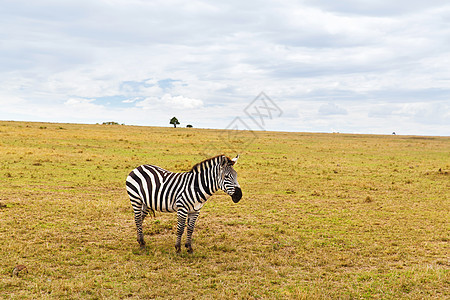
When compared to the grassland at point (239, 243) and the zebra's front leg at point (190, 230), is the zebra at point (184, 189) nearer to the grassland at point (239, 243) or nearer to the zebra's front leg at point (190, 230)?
the zebra's front leg at point (190, 230)

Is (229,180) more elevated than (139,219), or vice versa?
(229,180)

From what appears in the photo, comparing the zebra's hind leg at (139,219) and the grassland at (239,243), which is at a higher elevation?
the zebra's hind leg at (139,219)

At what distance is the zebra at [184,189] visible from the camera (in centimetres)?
794

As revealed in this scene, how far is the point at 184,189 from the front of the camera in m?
8.02

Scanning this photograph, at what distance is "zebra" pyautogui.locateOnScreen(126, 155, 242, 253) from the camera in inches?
313

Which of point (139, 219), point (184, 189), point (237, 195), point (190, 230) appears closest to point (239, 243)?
point (190, 230)

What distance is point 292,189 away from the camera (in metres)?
17.0

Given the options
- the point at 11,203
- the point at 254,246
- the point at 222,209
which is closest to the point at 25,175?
the point at 11,203

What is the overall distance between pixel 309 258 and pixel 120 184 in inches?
454

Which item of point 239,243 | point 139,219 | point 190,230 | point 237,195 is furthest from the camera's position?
point 239,243

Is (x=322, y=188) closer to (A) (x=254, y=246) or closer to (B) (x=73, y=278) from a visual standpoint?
(A) (x=254, y=246)

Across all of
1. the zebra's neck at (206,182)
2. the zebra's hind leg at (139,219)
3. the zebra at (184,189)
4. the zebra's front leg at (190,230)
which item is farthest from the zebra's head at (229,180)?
the zebra's hind leg at (139,219)

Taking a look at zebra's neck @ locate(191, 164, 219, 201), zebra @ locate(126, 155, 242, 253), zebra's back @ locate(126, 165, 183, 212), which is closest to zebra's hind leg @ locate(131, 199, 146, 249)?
zebra @ locate(126, 155, 242, 253)

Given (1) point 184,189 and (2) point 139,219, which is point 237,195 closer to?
(1) point 184,189
